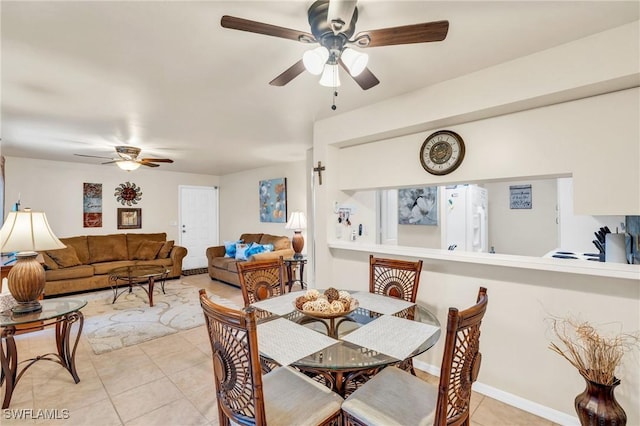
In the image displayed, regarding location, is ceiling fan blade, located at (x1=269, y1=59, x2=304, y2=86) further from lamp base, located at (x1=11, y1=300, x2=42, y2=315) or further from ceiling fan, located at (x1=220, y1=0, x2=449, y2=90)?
lamp base, located at (x1=11, y1=300, x2=42, y2=315)

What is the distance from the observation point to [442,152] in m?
2.43

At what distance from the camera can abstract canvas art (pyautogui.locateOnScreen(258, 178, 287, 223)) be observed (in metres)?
6.05

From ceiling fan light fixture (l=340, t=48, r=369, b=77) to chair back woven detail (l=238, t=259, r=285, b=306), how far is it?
4.91 feet

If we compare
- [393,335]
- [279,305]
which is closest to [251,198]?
[279,305]

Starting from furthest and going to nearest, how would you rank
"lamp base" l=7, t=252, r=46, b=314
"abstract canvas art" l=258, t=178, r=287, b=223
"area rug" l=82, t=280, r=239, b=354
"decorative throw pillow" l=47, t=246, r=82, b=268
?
"abstract canvas art" l=258, t=178, r=287, b=223 → "decorative throw pillow" l=47, t=246, r=82, b=268 → "area rug" l=82, t=280, r=239, b=354 → "lamp base" l=7, t=252, r=46, b=314

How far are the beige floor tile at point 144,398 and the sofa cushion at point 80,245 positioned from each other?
13.4 feet

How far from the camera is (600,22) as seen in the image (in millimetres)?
1569

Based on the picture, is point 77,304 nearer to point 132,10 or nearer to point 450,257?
point 132,10

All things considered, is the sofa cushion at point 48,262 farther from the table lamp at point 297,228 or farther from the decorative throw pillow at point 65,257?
the table lamp at point 297,228

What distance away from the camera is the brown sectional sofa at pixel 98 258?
15.6 ft

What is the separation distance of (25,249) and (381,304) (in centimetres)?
250

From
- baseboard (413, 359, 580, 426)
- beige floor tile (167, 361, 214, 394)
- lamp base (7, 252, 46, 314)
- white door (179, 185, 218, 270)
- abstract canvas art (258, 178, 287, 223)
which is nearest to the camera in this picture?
baseboard (413, 359, 580, 426)

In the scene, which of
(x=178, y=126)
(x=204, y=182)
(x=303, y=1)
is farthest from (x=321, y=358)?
(x=204, y=182)

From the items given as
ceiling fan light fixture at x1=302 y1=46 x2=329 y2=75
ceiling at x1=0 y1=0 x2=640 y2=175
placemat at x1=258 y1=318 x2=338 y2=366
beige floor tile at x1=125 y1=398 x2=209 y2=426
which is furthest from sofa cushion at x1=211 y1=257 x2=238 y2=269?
ceiling fan light fixture at x1=302 y1=46 x2=329 y2=75
